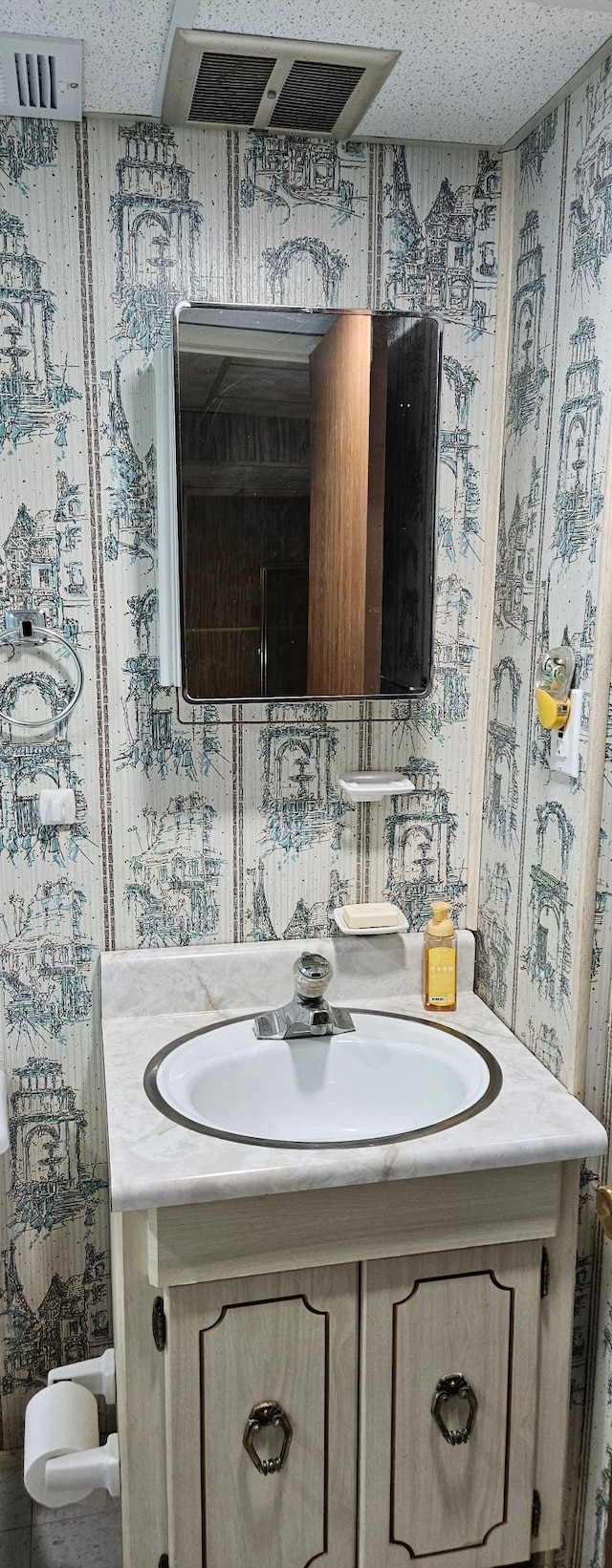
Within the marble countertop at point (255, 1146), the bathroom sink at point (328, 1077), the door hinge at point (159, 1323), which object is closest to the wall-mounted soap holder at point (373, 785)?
the marble countertop at point (255, 1146)

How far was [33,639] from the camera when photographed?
168 cm

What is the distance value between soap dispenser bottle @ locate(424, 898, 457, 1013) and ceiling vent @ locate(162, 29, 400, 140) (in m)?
1.14

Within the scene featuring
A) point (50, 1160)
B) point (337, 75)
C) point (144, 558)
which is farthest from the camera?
point (50, 1160)

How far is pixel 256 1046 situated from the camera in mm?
1651

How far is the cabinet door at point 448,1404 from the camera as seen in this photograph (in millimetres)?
1438

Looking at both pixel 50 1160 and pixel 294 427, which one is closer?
pixel 294 427

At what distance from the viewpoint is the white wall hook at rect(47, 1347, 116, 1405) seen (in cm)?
174

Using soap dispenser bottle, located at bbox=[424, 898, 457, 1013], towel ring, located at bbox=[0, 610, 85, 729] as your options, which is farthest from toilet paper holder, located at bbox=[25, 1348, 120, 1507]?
towel ring, located at bbox=[0, 610, 85, 729]

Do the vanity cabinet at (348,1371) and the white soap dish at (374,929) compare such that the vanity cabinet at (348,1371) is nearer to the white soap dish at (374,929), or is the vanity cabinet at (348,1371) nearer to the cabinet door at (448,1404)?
the cabinet door at (448,1404)

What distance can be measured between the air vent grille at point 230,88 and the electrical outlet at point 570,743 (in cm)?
89

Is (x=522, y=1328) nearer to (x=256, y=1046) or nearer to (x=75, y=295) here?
(x=256, y=1046)

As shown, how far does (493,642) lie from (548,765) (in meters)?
0.31

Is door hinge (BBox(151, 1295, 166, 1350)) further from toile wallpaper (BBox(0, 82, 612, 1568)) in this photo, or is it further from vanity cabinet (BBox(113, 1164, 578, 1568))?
toile wallpaper (BBox(0, 82, 612, 1568))

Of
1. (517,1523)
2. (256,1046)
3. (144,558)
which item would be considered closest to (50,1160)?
(256,1046)
